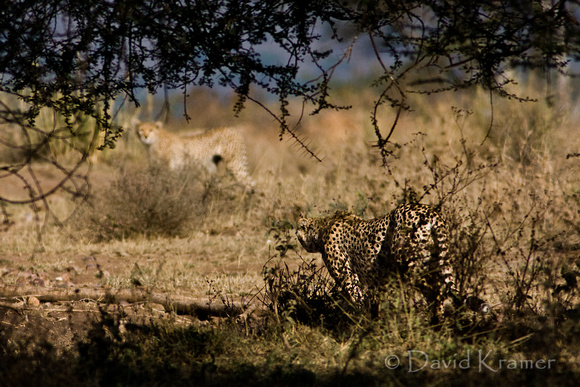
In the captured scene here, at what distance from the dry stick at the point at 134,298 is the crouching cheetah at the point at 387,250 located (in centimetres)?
83

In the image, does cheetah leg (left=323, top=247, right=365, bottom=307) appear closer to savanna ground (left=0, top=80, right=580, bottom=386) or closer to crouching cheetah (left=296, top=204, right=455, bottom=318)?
crouching cheetah (left=296, top=204, right=455, bottom=318)

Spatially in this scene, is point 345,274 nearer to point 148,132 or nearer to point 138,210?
point 138,210

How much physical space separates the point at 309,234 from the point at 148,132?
35.5 feet

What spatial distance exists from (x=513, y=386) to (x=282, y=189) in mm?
7509

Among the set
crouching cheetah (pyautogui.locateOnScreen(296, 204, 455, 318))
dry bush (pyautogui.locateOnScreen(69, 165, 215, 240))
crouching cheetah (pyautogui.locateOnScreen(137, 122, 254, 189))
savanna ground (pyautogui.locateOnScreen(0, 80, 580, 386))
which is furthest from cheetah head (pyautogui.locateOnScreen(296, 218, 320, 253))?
crouching cheetah (pyautogui.locateOnScreen(137, 122, 254, 189))

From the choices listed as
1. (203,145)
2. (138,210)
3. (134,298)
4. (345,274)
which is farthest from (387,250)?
(203,145)

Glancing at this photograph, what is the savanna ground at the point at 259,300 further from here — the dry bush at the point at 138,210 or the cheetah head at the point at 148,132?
the cheetah head at the point at 148,132

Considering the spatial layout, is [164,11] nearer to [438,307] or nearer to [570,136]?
[438,307]

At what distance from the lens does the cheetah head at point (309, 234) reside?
17.3 feet

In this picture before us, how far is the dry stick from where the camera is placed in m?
5.15

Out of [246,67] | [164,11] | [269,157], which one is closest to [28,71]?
[164,11]

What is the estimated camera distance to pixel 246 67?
417cm

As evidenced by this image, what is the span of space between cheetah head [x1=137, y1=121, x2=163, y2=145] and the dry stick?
10045mm

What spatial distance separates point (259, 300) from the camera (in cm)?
514
